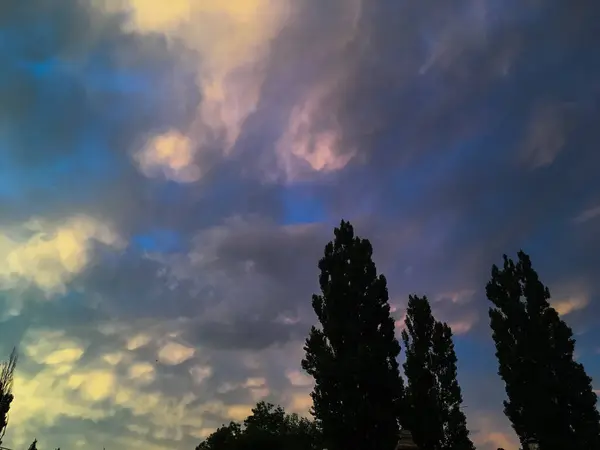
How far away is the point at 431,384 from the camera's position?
30.6 m

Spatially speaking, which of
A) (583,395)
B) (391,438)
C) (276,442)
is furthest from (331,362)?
(276,442)

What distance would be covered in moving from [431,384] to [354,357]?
912 cm

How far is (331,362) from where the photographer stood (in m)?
25.2

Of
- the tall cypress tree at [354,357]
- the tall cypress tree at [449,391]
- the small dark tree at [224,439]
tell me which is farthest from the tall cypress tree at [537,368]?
the small dark tree at [224,439]

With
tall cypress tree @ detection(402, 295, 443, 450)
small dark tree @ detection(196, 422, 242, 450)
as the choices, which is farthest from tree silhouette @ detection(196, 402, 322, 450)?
tall cypress tree @ detection(402, 295, 443, 450)

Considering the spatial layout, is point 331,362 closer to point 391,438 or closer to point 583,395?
point 391,438

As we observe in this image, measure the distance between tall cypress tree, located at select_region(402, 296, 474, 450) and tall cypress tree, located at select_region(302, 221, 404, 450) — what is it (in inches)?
171

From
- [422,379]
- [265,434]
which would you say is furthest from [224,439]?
[422,379]

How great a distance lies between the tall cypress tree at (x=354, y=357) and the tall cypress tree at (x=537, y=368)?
400 inches

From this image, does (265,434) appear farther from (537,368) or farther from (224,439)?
(537,368)

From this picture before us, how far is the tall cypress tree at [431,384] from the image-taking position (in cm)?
2805

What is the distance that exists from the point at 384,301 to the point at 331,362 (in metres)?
5.09

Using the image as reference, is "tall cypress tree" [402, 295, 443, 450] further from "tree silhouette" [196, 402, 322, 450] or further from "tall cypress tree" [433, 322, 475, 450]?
"tree silhouette" [196, 402, 322, 450]

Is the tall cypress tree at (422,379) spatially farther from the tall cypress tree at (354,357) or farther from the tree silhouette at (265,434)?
the tree silhouette at (265,434)
